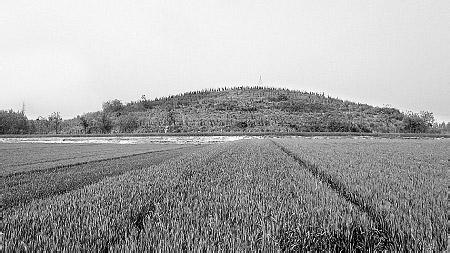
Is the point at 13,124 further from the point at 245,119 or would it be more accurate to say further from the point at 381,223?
the point at 381,223

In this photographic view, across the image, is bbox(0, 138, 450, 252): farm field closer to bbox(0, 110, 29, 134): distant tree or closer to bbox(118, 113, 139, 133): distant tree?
bbox(118, 113, 139, 133): distant tree

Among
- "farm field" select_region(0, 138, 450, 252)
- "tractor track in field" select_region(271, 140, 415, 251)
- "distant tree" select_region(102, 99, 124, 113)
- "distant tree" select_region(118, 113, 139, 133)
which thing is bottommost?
"tractor track in field" select_region(271, 140, 415, 251)

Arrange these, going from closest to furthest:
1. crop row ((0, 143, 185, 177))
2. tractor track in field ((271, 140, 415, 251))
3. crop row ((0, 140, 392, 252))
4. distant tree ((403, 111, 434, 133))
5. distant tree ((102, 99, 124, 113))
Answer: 1. crop row ((0, 140, 392, 252))
2. tractor track in field ((271, 140, 415, 251))
3. crop row ((0, 143, 185, 177))
4. distant tree ((403, 111, 434, 133))
5. distant tree ((102, 99, 124, 113))

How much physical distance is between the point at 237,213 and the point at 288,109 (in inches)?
5728

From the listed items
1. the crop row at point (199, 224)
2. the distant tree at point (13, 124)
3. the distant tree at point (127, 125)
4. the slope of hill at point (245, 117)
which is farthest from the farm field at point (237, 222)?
the distant tree at point (13, 124)

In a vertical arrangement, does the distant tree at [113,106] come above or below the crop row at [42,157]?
above

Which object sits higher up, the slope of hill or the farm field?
the slope of hill

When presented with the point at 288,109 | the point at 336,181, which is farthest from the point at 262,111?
the point at 336,181

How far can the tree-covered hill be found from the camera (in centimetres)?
10656

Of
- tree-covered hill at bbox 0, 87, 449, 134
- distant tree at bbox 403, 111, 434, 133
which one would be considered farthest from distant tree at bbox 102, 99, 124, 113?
distant tree at bbox 403, 111, 434, 133

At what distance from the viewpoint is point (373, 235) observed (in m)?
4.09

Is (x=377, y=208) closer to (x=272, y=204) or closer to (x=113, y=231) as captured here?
(x=272, y=204)

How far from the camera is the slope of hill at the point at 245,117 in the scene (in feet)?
352

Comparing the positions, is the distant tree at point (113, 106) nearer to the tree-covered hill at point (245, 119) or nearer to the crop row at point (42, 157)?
the tree-covered hill at point (245, 119)
